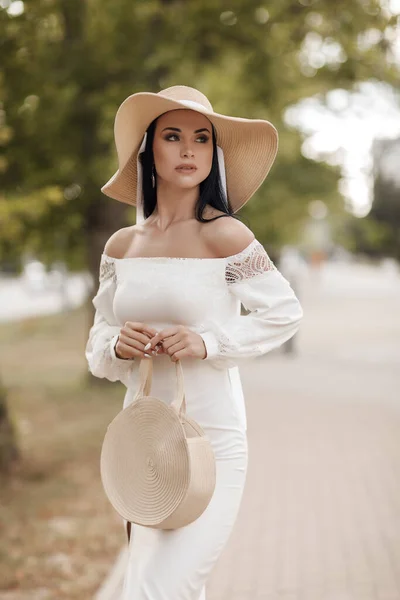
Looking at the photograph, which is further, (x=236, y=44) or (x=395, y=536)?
(x=236, y=44)

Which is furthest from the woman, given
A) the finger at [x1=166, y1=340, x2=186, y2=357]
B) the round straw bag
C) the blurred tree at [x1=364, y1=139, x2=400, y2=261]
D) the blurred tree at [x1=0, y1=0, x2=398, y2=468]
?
the blurred tree at [x1=364, y1=139, x2=400, y2=261]

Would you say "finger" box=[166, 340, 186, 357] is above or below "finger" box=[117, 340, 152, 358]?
above

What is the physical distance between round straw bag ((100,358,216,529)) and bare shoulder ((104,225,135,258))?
53 centimetres

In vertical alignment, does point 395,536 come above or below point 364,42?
below

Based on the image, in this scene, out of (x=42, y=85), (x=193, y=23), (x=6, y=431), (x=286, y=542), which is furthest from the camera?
(x=193, y=23)

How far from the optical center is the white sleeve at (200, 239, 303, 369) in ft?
10.1

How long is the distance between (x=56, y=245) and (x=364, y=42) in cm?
508

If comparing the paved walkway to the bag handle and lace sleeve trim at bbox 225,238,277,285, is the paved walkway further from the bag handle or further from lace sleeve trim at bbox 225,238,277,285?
lace sleeve trim at bbox 225,238,277,285

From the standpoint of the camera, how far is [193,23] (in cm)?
1003

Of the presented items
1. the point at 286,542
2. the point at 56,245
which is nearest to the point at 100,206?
the point at 56,245

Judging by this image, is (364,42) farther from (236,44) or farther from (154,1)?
(154,1)

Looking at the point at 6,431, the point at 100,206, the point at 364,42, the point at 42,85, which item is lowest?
the point at 6,431

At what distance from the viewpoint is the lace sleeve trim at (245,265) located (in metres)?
3.08

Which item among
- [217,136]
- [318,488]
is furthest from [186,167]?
[318,488]
